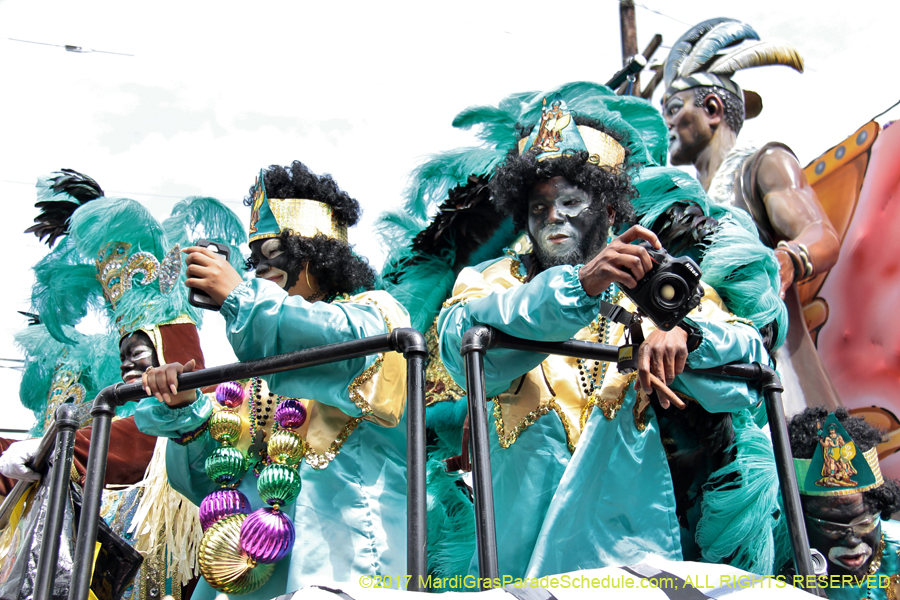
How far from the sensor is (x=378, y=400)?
7.99 ft

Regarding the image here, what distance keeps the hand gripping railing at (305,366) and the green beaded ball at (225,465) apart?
49cm

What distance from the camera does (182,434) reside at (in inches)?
104

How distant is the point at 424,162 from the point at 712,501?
1.69 meters

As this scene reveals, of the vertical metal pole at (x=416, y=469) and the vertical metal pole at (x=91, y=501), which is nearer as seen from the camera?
the vertical metal pole at (x=416, y=469)

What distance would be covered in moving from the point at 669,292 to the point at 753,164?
131 inches

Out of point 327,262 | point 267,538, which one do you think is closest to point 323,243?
point 327,262

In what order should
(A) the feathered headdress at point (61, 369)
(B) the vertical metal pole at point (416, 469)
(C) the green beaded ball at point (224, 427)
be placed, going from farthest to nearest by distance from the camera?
(A) the feathered headdress at point (61, 369) → (C) the green beaded ball at point (224, 427) → (B) the vertical metal pole at point (416, 469)

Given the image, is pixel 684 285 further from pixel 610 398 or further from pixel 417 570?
pixel 417 570

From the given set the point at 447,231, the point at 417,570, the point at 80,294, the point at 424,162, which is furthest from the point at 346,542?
the point at 80,294

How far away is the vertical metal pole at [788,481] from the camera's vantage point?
1907mm

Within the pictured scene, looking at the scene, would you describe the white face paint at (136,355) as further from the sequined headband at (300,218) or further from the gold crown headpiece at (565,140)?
the gold crown headpiece at (565,140)

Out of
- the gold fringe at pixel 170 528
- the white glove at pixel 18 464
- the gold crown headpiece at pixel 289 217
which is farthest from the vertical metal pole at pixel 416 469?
the gold fringe at pixel 170 528

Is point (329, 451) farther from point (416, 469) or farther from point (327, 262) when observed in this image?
point (416, 469)

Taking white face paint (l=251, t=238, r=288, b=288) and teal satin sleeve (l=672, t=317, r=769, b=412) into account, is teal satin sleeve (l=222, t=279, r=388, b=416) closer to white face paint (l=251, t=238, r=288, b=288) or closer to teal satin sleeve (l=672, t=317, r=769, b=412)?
white face paint (l=251, t=238, r=288, b=288)
